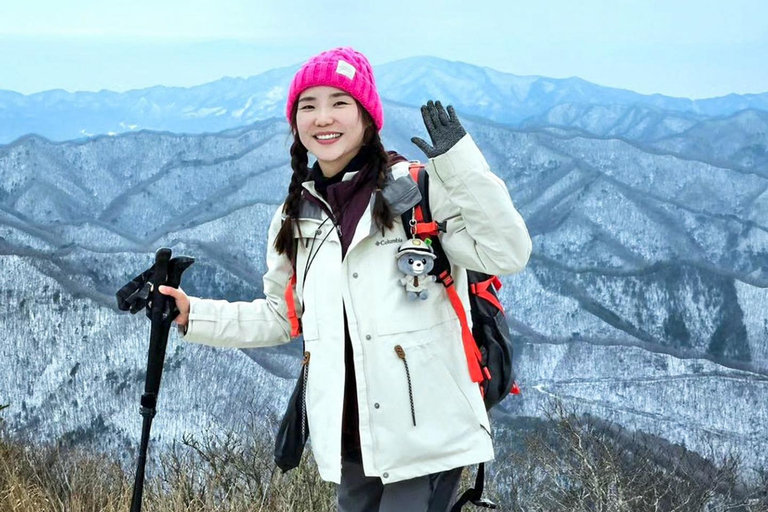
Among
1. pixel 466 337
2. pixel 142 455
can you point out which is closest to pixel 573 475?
pixel 142 455

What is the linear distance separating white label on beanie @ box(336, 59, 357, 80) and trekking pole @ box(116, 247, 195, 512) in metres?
0.84

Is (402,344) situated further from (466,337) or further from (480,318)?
(480,318)

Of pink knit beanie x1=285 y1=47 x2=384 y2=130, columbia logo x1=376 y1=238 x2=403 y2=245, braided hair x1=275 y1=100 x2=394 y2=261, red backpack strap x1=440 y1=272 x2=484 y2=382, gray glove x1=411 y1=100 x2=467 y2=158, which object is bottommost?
red backpack strap x1=440 y1=272 x2=484 y2=382

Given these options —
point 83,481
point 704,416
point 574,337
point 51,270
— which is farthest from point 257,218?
point 83,481

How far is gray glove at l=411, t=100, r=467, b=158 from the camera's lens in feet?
7.34

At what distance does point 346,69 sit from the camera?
2.52m

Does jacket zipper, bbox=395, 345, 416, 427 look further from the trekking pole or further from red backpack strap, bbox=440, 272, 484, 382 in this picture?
the trekking pole

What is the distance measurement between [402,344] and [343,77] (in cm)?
85

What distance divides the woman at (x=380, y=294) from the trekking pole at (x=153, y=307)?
1.52 ft

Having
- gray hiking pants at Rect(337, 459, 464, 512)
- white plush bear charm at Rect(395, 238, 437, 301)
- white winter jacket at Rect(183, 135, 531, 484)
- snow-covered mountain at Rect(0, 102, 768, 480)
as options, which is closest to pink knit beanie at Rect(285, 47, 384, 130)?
white winter jacket at Rect(183, 135, 531, 484)

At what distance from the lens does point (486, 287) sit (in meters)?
2.54

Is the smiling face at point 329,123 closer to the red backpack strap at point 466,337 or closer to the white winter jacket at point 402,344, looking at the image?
the white winter jacket at point 402,344

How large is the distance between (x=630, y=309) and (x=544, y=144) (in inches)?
1403

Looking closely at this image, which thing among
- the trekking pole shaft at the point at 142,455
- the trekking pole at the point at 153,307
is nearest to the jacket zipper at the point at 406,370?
the trekking pole at the point at 153,307
